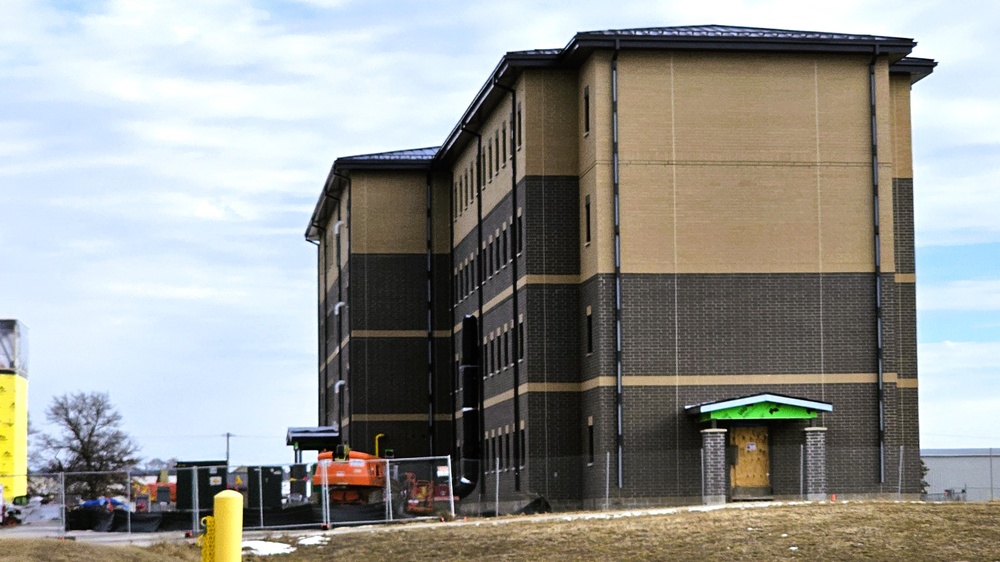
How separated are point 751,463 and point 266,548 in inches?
727

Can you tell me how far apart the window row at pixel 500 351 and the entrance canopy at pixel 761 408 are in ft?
30.1

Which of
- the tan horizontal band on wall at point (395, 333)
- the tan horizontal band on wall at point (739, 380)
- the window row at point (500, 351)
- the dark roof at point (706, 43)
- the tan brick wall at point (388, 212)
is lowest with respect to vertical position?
the tan horizontal band on wall at point (739, 380)

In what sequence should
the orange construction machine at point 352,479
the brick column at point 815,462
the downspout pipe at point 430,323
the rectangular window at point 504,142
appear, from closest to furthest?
1. the brick column at point 815,462
2. the orange construction machine at point 352,479
3. the rectangular window at point 504,142
4. the downspout pipe at point 430,323

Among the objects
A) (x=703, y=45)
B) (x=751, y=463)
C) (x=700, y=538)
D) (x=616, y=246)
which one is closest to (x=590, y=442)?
(x=751, y=463)

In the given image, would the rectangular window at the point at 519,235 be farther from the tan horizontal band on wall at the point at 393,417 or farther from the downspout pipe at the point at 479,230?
the tan horizontal band on wall at the point at 393,417

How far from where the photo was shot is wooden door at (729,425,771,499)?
52.3m

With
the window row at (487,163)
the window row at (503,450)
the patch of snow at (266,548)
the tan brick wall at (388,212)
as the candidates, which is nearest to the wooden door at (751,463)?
the window row at (503,450)

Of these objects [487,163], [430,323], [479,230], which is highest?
[487,163]

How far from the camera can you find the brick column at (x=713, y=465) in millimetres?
51656

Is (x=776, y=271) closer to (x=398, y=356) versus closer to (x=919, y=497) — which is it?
(x=919, y=497)

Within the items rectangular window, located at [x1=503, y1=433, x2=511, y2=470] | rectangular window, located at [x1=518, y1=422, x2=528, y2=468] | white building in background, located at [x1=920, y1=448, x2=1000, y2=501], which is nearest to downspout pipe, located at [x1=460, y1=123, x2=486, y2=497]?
rectangular window, located at [x1=503, y1=433, x2=511, y2=470]

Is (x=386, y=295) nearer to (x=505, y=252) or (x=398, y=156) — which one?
(x=398, y=156)

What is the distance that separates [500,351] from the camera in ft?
209

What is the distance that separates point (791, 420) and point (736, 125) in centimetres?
927
